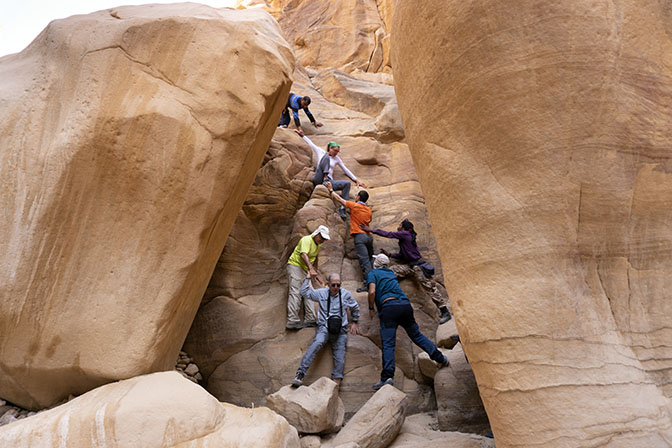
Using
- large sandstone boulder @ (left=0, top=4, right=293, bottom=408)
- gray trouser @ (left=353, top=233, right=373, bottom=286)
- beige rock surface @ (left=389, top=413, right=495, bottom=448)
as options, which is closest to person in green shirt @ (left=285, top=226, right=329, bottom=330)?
gray trouser @ (left=353, top=233, right=373, bottom=286)

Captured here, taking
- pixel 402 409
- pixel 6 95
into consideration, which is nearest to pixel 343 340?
pixel 402 409

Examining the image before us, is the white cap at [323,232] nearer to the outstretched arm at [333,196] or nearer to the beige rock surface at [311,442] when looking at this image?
the outstretched arm at [333,196]

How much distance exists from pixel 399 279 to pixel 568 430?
4560 millimetres

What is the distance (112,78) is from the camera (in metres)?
4.07

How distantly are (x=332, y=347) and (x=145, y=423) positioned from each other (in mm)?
3266

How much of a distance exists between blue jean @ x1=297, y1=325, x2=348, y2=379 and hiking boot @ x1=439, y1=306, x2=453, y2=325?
167 cm

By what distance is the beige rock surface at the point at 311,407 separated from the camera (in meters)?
5.06

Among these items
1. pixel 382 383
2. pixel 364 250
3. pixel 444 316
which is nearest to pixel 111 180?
pixel 382 383

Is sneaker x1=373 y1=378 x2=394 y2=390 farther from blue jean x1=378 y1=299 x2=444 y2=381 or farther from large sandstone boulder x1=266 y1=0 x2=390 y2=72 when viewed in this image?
large sandstone boulder x1=266 y1=0 x2=390 y2=72

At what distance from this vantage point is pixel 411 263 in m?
7.59

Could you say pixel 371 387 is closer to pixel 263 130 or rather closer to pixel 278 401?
pixel 278 401

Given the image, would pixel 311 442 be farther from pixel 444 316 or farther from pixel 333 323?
pixel 444 316

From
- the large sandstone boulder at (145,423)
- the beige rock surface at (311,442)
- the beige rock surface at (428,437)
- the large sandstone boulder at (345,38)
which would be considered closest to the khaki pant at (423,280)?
the beige rock surface at (428,437)

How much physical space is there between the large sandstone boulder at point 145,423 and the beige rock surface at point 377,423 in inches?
51.4
